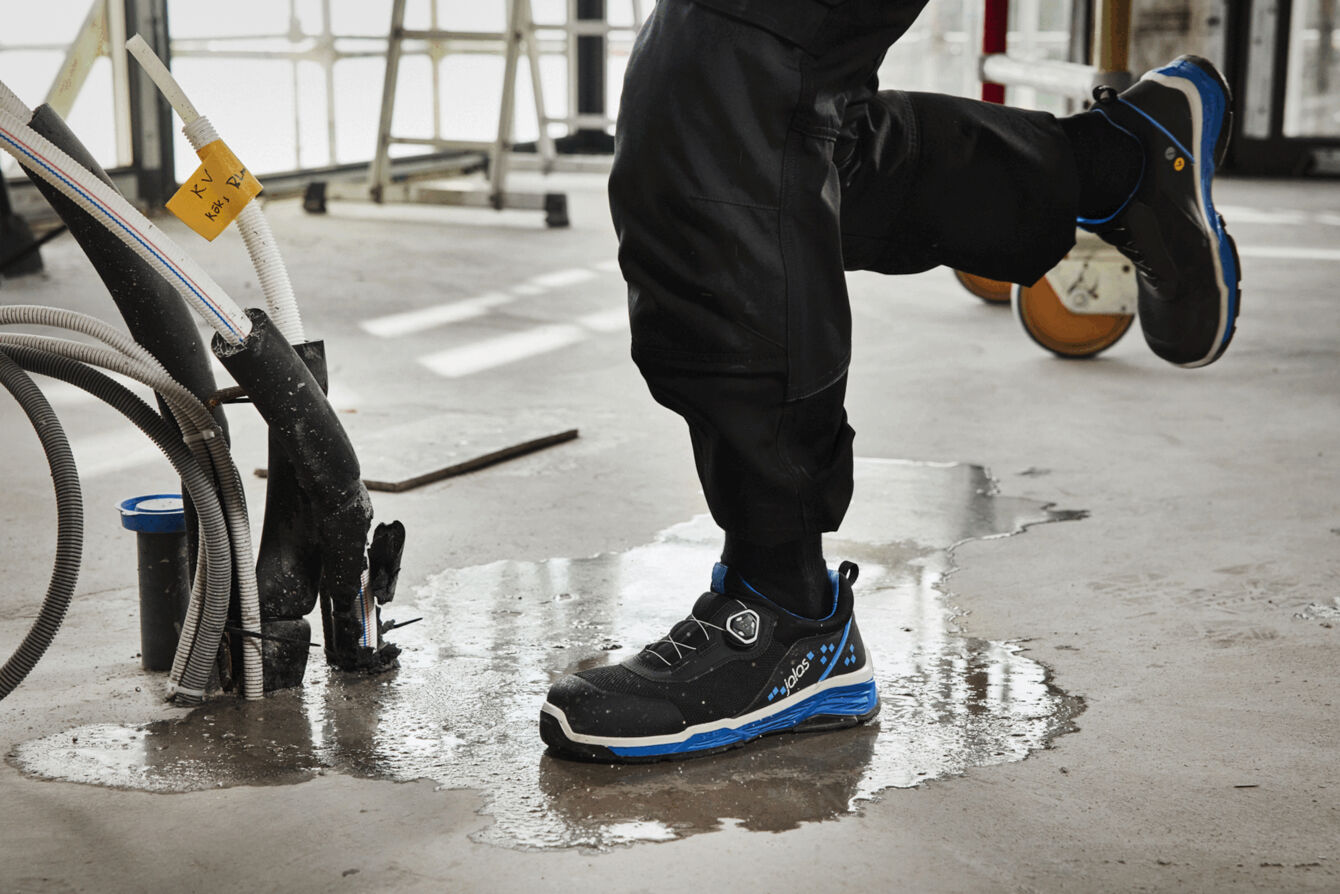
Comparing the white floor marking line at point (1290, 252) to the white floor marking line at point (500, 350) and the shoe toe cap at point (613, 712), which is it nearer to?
the white floor marking line at point (500, 350)

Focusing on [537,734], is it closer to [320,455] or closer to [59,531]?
[320,455]

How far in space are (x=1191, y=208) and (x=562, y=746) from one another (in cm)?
90

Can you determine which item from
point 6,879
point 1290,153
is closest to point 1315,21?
point 1290,153

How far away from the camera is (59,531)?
128 cm

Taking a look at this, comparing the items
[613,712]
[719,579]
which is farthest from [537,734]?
[719,579]

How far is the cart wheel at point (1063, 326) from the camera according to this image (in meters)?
3.08

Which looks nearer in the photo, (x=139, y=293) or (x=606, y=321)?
(x=139, y=293)

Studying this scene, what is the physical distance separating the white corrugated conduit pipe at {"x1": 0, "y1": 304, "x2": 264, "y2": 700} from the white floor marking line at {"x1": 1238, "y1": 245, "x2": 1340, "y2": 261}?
4.04 meters

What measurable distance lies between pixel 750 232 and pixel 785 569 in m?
0.31

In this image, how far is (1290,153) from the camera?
7.07 meters

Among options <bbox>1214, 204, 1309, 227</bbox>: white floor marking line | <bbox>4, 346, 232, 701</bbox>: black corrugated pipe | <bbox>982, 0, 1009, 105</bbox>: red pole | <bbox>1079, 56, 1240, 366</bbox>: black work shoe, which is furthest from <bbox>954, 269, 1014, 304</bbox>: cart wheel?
<bbox>4, 346, 232, 701</bbox>: black corrugated pipe

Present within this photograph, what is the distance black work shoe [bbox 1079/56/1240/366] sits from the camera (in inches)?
60.6

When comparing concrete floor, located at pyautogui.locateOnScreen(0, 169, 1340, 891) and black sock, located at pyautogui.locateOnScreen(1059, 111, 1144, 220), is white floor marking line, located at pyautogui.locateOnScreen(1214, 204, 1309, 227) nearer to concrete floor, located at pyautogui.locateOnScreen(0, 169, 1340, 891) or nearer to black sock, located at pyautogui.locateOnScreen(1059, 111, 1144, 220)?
concrete floor, located at pyautogui.locateOnScreen(0, 169, 1340, 891)

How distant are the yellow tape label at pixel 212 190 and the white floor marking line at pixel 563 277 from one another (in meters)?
2.89
